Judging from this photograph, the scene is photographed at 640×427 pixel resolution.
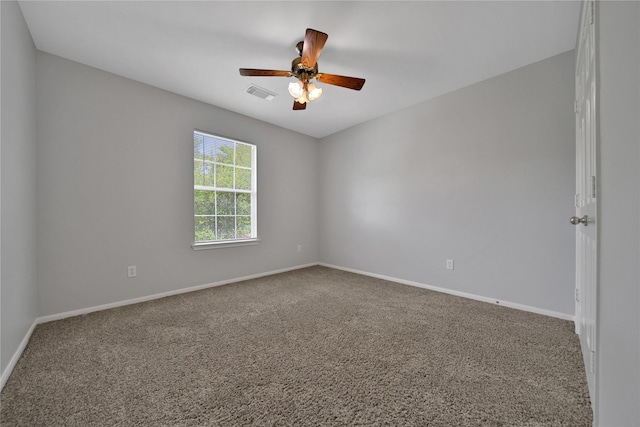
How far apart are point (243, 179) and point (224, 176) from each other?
0.99 feet

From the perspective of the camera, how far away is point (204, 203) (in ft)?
11.2

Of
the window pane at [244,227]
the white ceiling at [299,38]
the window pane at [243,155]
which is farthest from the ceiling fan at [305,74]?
the window pane at [244,227]

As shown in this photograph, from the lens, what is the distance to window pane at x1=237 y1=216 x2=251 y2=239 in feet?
12.5

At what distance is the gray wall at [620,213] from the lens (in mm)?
728

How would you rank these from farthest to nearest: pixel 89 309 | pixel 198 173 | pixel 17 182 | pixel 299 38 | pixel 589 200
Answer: pixel 198 173
pixel 89 309
pixel 299 38
pixel 17 182
pixel 589 200

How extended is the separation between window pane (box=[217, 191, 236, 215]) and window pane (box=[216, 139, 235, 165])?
478 millimetres

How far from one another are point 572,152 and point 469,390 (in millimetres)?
2307

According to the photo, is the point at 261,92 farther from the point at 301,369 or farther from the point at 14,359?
the point at 14,359

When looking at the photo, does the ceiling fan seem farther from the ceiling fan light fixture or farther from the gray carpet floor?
the gray carpet floor

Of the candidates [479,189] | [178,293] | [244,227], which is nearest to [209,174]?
[244,227]

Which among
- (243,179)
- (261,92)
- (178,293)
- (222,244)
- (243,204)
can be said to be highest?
(261,92)

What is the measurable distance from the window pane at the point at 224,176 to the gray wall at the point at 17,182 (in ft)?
5.69

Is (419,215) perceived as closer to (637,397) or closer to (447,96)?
(447,96)

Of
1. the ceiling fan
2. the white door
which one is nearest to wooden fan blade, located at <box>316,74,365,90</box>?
the ceiling fan
